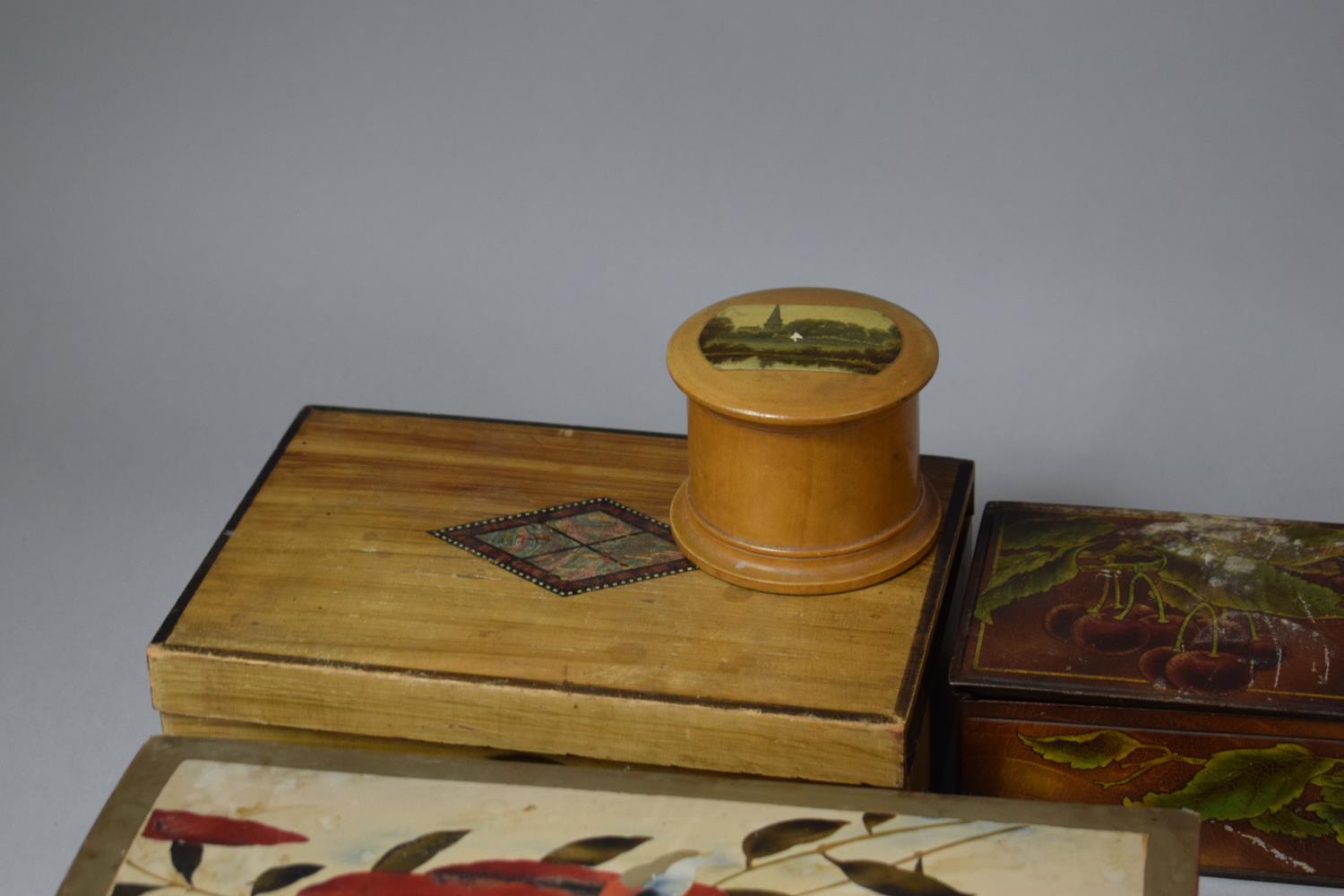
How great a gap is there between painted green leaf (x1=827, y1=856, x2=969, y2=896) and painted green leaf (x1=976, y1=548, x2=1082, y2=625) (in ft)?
1.72

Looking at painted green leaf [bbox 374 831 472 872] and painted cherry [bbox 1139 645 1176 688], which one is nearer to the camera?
painted green leaf [bbox 374 831 472 872]

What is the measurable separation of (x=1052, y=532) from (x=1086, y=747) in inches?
15.9

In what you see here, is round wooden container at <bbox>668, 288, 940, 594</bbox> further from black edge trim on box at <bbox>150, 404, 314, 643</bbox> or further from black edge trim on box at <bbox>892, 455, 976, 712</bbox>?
black edge trim on box at <bbox>150, 404, 314, 643</bbox>

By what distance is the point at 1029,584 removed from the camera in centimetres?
291

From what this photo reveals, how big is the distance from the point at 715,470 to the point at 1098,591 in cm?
58

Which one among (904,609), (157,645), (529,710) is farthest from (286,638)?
(904,609)

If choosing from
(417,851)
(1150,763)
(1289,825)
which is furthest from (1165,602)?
(417,851)

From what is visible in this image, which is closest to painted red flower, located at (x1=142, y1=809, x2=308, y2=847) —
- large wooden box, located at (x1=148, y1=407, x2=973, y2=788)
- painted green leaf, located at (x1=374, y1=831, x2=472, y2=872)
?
painted green leaf, located at (x1=374, y1=831, x2=472, y2=872)

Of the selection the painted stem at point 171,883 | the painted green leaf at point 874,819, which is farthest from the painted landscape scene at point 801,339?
the painted stem at point 171,883

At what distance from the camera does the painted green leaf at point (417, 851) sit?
245 centimetres

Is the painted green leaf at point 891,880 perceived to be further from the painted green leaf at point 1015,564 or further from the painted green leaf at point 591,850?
the painted green leaf at point 1015,564

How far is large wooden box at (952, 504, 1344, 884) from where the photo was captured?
2.69 metres

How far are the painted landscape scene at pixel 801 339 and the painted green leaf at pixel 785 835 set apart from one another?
62 cm

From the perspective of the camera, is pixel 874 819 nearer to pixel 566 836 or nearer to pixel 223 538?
pixel 566 836
